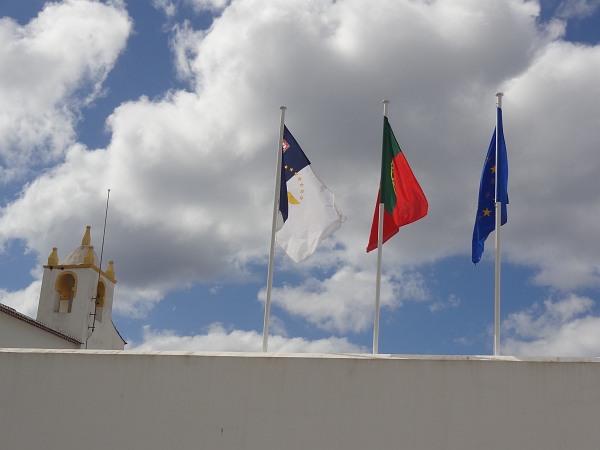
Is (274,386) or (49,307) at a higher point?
(49,307)

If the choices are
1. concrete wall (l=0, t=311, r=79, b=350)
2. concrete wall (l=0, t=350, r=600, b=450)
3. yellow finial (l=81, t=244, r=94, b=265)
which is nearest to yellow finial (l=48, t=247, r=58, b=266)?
yellow finial (l=81, t=244, r=94, b=265)

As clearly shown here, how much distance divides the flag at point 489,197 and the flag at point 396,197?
2.41ft

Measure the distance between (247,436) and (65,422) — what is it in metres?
2.29

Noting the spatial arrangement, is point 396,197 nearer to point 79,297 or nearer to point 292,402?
point 292,402

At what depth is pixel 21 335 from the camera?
17625 mm

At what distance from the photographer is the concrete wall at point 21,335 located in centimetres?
1688

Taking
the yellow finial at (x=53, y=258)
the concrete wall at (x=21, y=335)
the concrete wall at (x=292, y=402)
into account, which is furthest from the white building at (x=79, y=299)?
the concrete wall at (x=292, y=402)

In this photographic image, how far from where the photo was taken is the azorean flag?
36.0 feet

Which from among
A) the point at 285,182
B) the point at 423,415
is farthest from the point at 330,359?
the point at 285,182

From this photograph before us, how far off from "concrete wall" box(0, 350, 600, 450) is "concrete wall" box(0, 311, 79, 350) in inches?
283

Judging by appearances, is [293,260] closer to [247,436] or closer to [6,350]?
[247,436]

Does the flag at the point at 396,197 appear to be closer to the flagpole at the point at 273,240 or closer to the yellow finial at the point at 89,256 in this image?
the flagpole at the point at 273,240

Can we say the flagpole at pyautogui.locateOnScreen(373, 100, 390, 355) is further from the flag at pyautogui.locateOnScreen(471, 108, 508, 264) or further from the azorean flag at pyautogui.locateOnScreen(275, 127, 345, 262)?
the flag at pyautogui.locateOnScreen(471, 108, 508, 264)

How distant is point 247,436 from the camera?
30.4 feet
